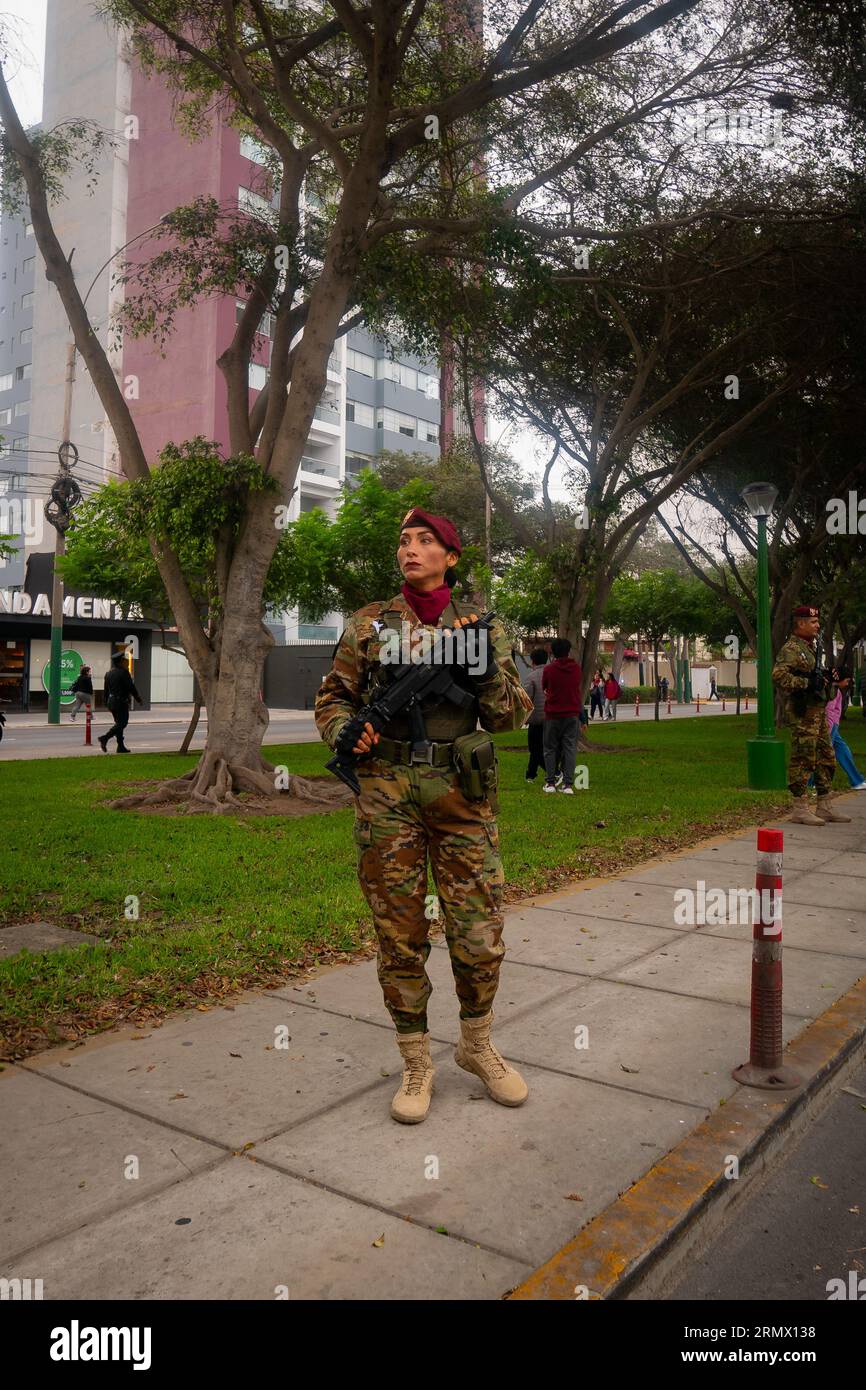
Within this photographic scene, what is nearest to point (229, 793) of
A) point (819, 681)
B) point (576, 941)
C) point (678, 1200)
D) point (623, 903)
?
point (623, 903)

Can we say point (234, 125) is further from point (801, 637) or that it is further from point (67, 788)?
point (801, 637)

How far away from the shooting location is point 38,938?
19.1ft

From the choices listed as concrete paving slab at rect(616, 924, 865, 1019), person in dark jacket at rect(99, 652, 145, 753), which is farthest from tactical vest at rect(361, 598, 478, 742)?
person in dark jacket at rect(99, 652, 145, 753)

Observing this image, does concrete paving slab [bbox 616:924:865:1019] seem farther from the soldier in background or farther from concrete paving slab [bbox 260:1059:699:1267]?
the soldier in background

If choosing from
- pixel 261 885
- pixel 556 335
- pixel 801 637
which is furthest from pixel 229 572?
pixel 556 335

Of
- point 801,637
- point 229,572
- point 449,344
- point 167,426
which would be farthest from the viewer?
point 167,426

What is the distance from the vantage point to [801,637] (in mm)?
9688

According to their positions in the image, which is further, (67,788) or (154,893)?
(67,788)

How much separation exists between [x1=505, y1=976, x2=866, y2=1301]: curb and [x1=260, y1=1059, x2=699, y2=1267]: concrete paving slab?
0.07m

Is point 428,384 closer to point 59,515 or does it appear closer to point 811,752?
point 59,515

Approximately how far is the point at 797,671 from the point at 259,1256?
815cm

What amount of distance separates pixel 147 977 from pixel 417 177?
36.5 ft

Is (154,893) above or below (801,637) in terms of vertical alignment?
below

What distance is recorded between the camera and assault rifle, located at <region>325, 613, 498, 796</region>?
3.43 metres
